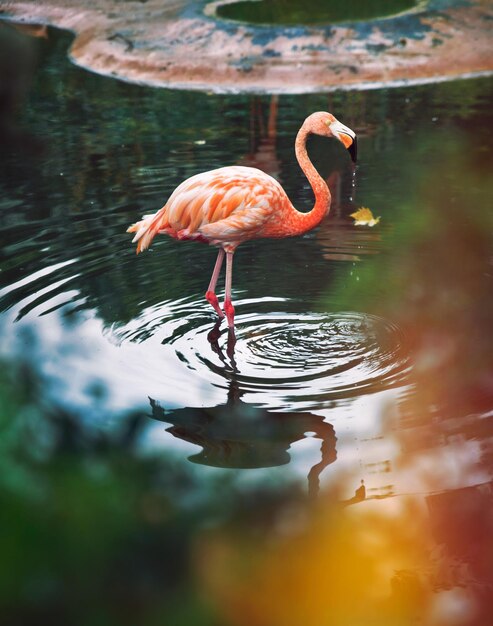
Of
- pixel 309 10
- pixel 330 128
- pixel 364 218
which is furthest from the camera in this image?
pixel 309 10

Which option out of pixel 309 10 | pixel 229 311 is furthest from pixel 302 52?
pixel 229 311

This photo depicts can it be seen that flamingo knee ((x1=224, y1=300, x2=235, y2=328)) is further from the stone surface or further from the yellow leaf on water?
the stone surface

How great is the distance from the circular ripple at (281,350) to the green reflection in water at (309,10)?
9458 millimetres

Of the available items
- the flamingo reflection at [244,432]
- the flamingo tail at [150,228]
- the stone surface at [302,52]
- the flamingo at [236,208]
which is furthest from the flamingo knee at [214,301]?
the stone surface at [302,52]

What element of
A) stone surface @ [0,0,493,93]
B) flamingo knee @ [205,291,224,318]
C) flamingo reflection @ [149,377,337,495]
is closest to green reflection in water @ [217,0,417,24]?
stone surface @ [0,0,493,93]

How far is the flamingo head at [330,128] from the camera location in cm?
507

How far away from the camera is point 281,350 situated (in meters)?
4.89

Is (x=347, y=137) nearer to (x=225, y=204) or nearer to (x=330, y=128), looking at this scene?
(x=330, y=128)

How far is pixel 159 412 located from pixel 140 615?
2831 mm

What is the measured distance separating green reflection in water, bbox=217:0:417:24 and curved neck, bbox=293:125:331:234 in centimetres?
894

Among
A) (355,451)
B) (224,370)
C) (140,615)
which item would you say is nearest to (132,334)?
(224,370)

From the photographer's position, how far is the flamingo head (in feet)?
16.6

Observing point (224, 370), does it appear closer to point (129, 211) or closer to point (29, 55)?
point (129, 211)

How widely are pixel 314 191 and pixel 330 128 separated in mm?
391
